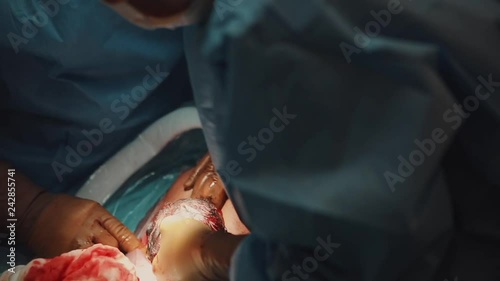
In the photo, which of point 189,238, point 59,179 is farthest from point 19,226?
point 189,238

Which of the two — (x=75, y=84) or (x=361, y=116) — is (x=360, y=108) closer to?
(x=361, y=116)

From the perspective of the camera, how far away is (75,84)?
114cm

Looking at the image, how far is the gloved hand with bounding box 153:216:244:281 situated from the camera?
0.78 metres

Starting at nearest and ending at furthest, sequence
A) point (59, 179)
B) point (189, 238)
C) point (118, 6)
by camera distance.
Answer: point (118, 6) < point (189, 238) < point (59, 179)

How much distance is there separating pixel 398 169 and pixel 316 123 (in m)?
0.09

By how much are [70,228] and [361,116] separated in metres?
0.72

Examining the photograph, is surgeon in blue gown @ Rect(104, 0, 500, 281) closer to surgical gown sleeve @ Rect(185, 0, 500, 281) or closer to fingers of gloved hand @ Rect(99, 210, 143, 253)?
surgical gown sleeve @ Rect(185, 0, 500, 281)

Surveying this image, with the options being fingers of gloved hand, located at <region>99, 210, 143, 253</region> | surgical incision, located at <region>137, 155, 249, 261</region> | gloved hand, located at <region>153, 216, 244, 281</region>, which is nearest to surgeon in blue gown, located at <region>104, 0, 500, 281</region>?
gloved hand, located at <region>153, 216, 244, 281</region>

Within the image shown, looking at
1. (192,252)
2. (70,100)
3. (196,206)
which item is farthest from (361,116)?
(70,100)

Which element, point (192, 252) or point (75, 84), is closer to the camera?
point (192, 252)

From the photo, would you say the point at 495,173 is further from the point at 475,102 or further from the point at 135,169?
the point at 135,169

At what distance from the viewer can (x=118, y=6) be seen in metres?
0.52

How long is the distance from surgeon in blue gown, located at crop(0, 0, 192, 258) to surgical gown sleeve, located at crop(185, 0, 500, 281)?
1.92 feet

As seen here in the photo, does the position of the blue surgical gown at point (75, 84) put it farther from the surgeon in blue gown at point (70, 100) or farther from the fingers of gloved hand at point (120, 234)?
the fingers of gloved hand at point (120, 234)
